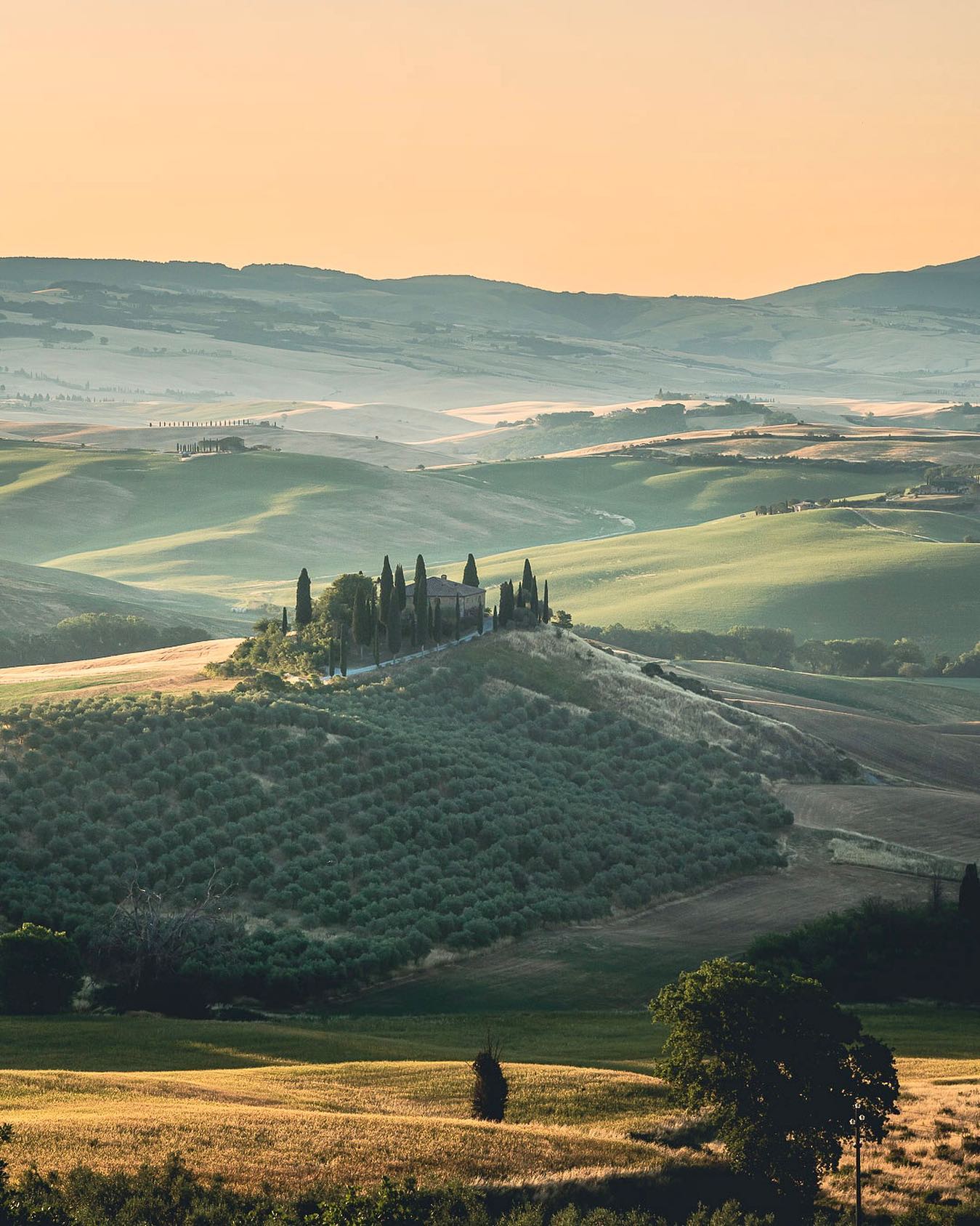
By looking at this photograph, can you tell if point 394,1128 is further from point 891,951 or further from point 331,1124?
point 891,951

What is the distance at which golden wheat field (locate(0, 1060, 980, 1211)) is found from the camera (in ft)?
89.2

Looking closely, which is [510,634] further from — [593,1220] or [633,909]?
[593,1220]

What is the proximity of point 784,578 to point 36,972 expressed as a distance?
12747 centimetres

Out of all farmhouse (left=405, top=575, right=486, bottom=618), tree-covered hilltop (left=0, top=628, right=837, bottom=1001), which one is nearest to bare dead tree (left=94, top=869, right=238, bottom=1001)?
tree-covered hilltop (left=0, top=628, right=837, bottom=1001)

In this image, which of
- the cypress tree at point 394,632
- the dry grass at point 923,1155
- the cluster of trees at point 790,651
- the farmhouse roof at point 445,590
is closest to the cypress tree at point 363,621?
the cypress tree at point 394,632

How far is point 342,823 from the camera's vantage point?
64562 mm

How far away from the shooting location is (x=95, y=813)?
60031 mm

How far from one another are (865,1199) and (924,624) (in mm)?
124129

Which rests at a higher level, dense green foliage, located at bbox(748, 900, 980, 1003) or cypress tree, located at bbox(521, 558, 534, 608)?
cypress tree, located at bbox(521, 558, 534, 608)

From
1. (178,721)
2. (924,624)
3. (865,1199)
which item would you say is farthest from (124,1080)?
(924,624)

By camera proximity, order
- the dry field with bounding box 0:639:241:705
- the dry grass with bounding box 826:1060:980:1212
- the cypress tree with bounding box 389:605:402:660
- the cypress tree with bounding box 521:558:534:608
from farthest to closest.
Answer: the cypress tree with bounding box 521:558:534:608 → the cypress tree with bounding box 389:605:402:660 → the dry field with bounding box 0:639:241:705 → the dry grass with bounding box 826:1060:980:1212

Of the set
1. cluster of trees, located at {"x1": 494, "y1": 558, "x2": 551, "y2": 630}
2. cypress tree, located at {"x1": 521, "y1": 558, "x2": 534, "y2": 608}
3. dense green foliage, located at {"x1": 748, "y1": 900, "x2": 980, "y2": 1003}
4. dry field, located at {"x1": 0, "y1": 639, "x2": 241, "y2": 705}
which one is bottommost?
dense green foliage, located at {"x1": 748, "y1": 900, "x2": 980, "y2": 1003}

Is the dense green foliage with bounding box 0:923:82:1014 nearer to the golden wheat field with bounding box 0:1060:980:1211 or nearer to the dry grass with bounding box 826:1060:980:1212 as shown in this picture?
the golden wheat field with bounding box 0:1060:980:1211

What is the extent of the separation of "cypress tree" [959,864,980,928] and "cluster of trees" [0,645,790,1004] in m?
13.0
